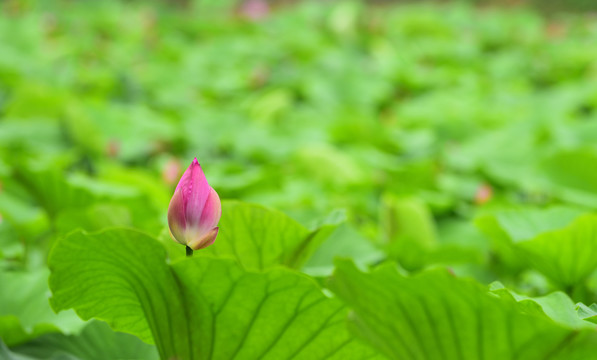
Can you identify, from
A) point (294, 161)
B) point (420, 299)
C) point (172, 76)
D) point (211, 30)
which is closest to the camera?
point (420, 299)

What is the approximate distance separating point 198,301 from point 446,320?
0.16 metres

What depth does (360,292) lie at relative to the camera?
15.7 inches

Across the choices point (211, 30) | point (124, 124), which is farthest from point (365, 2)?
point (124, 124)

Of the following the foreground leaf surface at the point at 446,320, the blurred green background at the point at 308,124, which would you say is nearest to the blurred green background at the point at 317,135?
the blurred green background at the point at 308,124

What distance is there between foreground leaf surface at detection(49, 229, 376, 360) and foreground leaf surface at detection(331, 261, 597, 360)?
7cm

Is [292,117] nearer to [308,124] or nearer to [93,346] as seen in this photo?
[308,124]

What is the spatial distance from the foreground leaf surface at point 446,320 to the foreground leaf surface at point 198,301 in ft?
0.22

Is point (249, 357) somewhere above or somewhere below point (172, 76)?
below

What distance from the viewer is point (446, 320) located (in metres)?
0.40

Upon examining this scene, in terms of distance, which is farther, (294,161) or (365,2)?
(365,2)

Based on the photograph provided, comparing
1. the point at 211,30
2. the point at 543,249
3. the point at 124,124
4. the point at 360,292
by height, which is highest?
the point at 211,30

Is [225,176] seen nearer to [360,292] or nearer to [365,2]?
[360,292]

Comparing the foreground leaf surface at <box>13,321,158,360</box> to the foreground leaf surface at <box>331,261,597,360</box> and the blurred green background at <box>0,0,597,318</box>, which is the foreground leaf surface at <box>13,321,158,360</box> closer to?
the blurred green background at <box>0,0,597,318</box>

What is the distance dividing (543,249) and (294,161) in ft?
3.31
